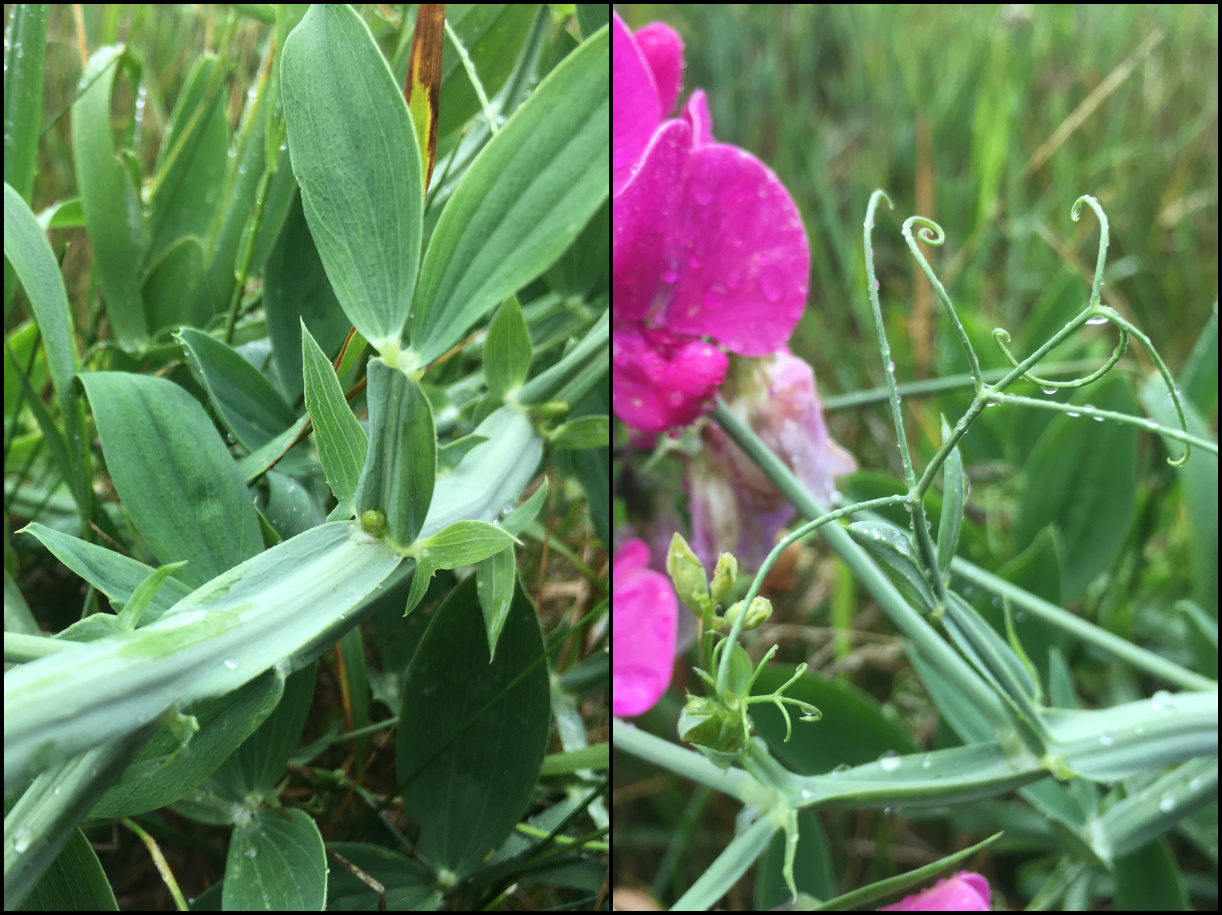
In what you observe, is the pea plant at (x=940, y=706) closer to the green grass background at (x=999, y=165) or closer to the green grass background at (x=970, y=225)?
the green grass background at (x=970, y=225)

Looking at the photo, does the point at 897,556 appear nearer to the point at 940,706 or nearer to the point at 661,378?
the point at 661,378

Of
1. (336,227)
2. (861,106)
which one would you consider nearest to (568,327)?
(336,227)

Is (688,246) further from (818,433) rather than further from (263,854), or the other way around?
(263,854)

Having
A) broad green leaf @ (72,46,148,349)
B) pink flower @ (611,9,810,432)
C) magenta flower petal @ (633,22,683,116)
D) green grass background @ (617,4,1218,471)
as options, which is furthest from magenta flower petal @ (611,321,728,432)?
green grass background @ (617,4,1218,471)

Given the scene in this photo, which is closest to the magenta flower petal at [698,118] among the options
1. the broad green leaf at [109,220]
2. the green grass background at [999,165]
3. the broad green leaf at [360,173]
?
the broad green leaf at [360,173]

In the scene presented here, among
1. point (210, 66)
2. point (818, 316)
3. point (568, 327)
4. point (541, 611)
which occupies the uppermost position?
point (210, 66)

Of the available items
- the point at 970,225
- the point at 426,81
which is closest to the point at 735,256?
the point at 426,81
